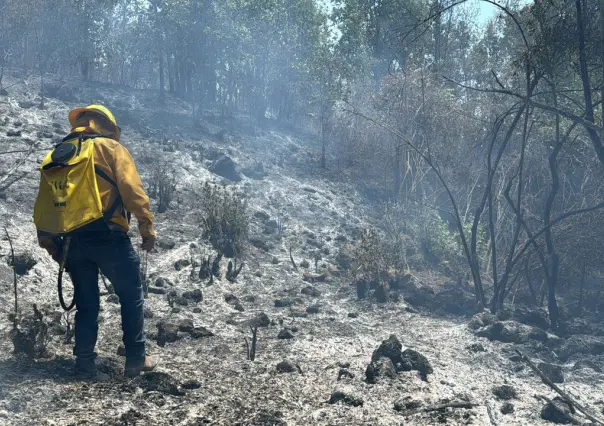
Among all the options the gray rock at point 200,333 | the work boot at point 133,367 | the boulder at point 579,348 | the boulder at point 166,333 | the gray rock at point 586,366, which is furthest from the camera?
the boulder at point 579,348

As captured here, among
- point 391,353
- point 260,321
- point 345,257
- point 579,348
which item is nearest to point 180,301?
point 260,321

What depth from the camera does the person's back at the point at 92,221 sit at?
3.32m

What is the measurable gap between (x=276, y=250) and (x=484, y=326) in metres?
4.28

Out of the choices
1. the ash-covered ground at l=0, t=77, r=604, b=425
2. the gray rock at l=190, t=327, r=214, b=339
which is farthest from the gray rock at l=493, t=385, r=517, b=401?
the gray rock at l=190, t=327, r=214, b=339

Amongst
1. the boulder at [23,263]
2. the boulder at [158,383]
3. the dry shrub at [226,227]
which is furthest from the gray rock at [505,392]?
the dry shrub at [226,227]

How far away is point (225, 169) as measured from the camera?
14.4 metres

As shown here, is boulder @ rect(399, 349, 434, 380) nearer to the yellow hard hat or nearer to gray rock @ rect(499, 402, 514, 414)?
gray rock @ rect(499, 402, 514, 414)

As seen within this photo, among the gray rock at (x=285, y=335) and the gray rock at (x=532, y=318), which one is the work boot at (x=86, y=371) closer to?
the gray rock at (x=285, y=335)

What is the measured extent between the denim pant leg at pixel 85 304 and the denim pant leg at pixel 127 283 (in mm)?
103

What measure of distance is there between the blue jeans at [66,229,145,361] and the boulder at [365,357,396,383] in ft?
5.77

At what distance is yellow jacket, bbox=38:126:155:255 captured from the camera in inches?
136

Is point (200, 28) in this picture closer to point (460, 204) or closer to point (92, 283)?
point (460, 204)

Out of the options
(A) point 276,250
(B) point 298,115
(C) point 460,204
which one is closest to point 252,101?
(B) point 298,115

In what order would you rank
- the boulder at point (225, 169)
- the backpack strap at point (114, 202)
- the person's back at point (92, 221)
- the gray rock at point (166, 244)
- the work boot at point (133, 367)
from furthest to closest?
the boulder at point (225, 169)
the gray rock at point (166, 244)
the work boot at point (133, 367)
the backpack strap at point (114, 202)
the person's back at point (92, 221)
